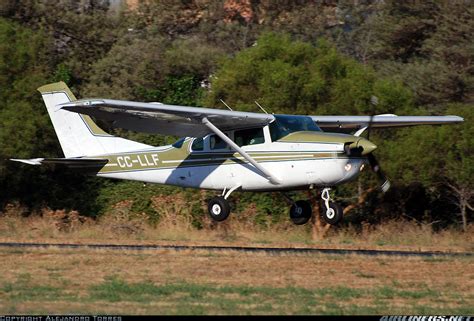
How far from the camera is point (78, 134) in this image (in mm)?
24656

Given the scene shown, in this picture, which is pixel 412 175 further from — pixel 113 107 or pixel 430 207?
pixel 113 107

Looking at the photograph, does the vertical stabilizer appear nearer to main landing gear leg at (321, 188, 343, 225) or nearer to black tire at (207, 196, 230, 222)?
black tire at (207, 196, 230, 222)

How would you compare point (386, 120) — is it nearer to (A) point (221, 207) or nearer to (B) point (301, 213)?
(B) point (301, 213)

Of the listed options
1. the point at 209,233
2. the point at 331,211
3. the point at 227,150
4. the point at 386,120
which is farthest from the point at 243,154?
the point at 209,233

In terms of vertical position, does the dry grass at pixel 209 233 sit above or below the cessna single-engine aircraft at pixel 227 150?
below

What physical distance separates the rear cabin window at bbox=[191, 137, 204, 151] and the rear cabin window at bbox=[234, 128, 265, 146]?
103 cm

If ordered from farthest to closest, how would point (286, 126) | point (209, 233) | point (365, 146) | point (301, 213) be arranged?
point (209, 233) < point (301, 213) < point (286, 126) < point (365, 146)

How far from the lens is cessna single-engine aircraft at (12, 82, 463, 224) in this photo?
20170mm

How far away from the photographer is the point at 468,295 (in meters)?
14.6

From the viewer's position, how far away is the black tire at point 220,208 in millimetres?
21906

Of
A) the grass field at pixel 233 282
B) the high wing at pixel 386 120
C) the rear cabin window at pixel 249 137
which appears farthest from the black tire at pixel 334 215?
the high wing at pixel 386 120

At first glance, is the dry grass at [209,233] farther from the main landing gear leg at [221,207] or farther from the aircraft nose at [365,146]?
the aircraft nose at [365,146]

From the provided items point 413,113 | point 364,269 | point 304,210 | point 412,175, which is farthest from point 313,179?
point 413,113

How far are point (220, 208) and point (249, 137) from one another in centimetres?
184
